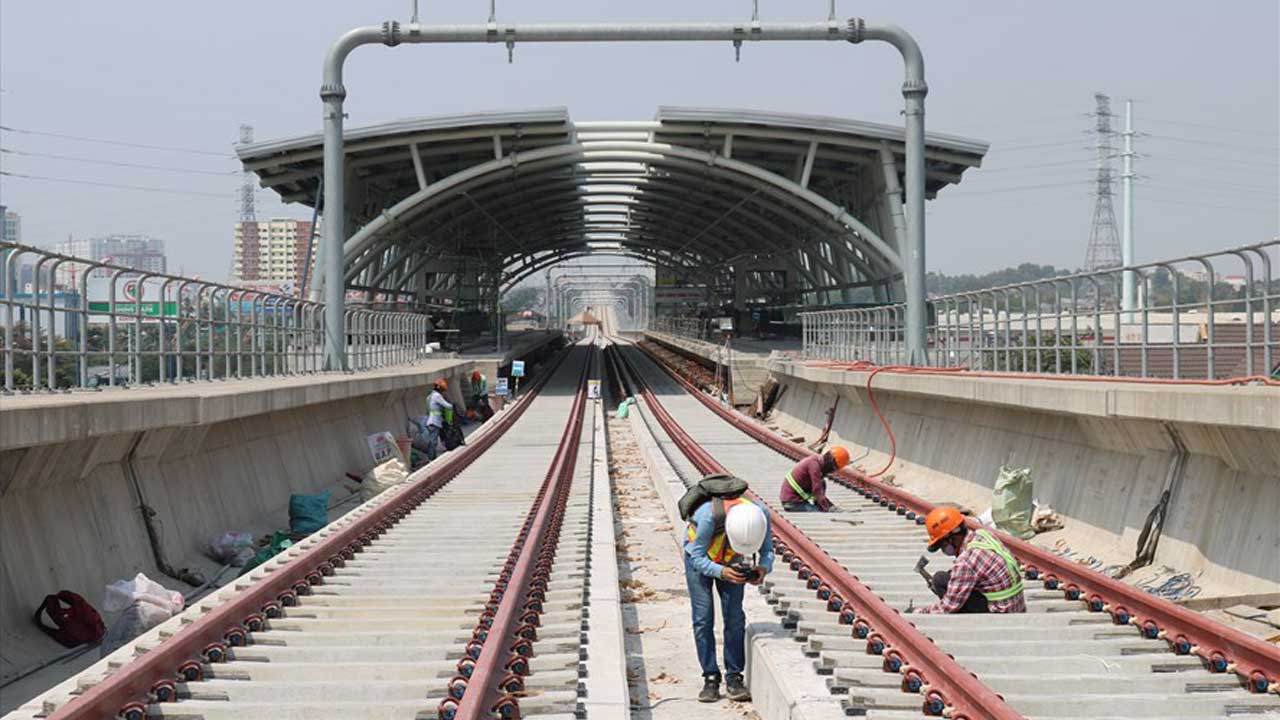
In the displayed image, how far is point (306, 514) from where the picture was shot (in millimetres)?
17484

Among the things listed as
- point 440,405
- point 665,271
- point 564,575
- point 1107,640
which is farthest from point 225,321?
point 665,271

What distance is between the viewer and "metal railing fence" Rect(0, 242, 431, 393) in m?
12.3

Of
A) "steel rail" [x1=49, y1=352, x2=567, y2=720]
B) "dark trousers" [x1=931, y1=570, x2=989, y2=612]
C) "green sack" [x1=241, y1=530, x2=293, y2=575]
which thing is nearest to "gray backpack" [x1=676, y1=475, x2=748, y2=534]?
"dark trousers" [x1=931, y1=570, x2=989, y2=612]

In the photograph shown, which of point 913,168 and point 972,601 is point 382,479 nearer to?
point 913,168

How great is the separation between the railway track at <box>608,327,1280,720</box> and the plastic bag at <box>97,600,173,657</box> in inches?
179

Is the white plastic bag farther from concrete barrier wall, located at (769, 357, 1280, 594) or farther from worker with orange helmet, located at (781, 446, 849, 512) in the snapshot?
concrete barrier wall, located at (769, 357, 1280, 594)

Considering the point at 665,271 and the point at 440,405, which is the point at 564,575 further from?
the point at 665,271

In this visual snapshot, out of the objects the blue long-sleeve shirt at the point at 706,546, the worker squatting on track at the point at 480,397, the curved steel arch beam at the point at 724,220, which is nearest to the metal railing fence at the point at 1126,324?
the blue long-sleeve shirt at the point at 706,546

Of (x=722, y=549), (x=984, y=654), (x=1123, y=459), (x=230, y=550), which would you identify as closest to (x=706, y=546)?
(x=722, y=549)

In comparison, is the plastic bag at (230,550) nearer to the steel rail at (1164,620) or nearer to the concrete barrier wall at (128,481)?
the concrete barrier wall at (128,481)

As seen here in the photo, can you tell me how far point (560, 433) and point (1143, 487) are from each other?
21.1 metres

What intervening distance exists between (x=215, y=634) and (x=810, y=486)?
28.2 ft

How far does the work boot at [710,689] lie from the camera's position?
27.6 ft

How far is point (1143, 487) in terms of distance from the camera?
12094 millimetres
